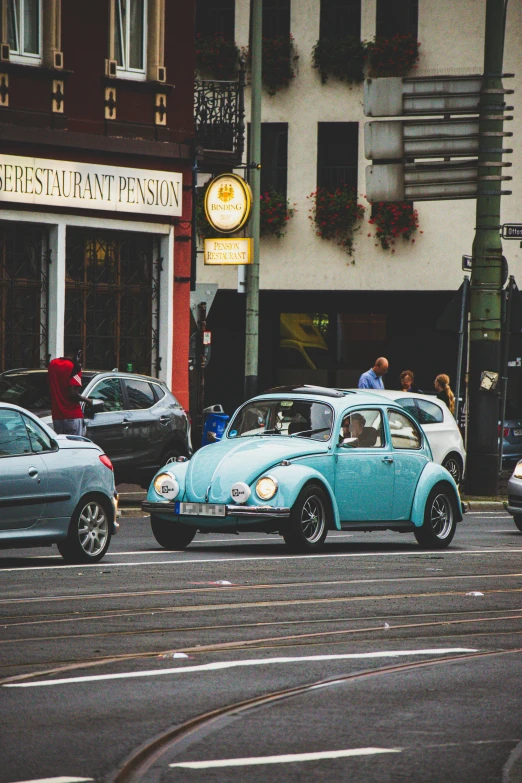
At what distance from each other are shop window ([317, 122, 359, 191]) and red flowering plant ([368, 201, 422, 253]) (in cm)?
113

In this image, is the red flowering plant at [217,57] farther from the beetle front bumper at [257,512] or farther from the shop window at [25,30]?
the beetle front bumper at [257,512]

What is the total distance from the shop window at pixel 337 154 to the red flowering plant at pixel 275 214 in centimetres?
101

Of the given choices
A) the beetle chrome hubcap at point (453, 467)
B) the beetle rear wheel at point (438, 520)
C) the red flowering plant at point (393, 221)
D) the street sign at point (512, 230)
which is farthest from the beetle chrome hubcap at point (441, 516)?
the red flowering plant at point (393, 221)

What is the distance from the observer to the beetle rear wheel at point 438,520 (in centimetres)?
1683

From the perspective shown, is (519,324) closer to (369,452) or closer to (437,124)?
(437,124)

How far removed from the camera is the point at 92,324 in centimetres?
2652

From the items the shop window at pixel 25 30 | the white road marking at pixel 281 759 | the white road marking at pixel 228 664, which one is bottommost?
the white road marking at pixel 228 664

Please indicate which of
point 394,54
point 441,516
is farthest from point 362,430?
point 394,54

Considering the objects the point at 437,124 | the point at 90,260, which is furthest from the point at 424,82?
the point at 90,260

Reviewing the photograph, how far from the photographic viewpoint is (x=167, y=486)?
15398mm

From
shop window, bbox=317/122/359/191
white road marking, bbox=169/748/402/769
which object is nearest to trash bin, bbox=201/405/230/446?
shop window, bbox=317/122/359/191

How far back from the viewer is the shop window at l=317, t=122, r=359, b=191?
38188 millimetres

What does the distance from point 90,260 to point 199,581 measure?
47.0 feet

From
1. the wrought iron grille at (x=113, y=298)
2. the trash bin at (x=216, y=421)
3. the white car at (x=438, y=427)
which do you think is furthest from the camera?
the trash bin at (x=216, y=421)
